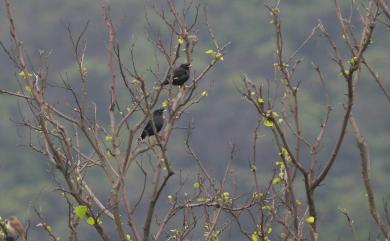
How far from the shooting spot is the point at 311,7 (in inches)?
6580

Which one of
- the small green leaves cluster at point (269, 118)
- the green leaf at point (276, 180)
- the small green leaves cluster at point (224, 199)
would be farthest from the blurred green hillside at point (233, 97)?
the small green leaves cluster at point (269, 118)

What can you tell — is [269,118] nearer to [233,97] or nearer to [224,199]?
[224,199]

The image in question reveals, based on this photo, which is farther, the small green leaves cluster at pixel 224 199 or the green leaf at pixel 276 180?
the small green leaves cluster at pixel 224 199

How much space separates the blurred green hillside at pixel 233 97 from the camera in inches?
5005

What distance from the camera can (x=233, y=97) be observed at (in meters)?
156

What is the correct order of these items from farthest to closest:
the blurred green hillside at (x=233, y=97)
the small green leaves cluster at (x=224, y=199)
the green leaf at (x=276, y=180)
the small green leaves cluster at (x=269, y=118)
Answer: the blurred green hillside at (x=233, y=97) → the small green leaves cluster at (x=224, y=199) → the green leaf at (x=276, y=180) → the small green leaves cluster at (x=269, y=118)

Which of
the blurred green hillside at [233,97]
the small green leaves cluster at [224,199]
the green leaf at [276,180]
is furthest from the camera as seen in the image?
the blurred green hillside at [233,97]

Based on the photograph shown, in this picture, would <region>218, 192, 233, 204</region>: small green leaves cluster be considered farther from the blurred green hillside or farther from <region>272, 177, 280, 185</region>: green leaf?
the blurred green hillside

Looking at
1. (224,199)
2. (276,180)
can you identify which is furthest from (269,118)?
(224,199)

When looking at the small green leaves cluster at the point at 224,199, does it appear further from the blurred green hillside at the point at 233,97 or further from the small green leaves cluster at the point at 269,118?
the blurred green hillside at the point at 233,97

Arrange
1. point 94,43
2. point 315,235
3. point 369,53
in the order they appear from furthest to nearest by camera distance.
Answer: point 94,43 → point 369,53 → point 315,235

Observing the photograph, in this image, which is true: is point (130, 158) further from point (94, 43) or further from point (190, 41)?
point (94, 43)

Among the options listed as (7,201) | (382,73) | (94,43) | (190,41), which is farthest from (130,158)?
(94,43)

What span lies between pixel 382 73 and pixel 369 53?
203 inches
